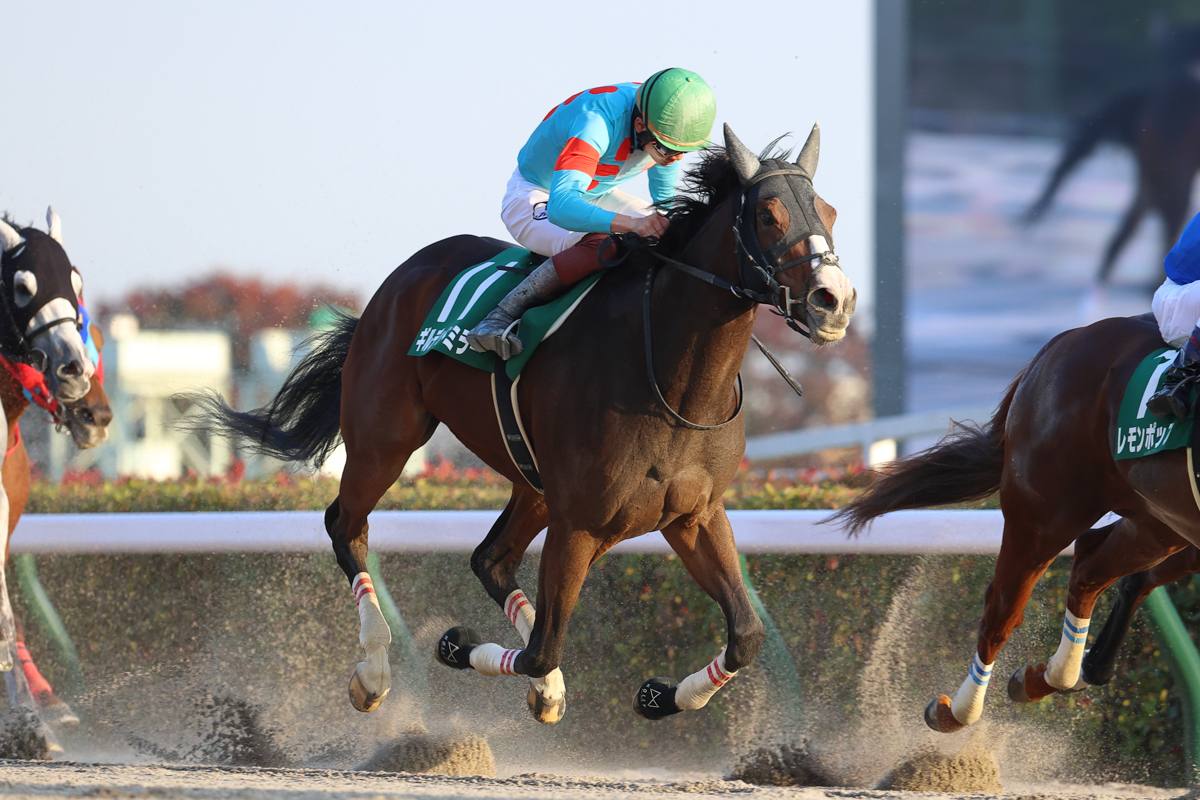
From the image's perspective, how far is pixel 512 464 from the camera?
3355 millimetres

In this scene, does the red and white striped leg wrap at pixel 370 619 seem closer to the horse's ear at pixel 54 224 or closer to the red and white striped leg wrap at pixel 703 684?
the red and white striped leg wrap at pixel 703 684

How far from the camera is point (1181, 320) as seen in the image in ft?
10.3

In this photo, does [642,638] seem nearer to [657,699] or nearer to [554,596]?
[657,699]

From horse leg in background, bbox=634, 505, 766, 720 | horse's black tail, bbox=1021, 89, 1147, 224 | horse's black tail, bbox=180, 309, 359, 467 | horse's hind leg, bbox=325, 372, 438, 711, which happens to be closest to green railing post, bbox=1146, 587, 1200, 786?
horse leg in background, bbox=634, 505, 766, 720

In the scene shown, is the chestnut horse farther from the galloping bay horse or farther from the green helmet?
the green helmet

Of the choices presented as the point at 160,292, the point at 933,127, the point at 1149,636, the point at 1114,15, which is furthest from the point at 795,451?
the point at 160,292

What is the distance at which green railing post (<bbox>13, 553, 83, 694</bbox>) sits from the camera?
4410mm

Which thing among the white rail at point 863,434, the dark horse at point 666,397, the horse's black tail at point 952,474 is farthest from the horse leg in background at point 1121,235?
the dark horse at point 666,397

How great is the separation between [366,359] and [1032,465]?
203 centimetres

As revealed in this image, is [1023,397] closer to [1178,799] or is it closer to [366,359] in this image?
[1178,799]

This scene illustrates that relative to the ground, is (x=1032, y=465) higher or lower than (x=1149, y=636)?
higher

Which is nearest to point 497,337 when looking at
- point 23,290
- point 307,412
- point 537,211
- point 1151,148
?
point 537,211

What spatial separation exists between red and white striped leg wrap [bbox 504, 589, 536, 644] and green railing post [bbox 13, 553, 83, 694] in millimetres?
1862

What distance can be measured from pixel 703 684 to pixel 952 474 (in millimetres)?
1192
